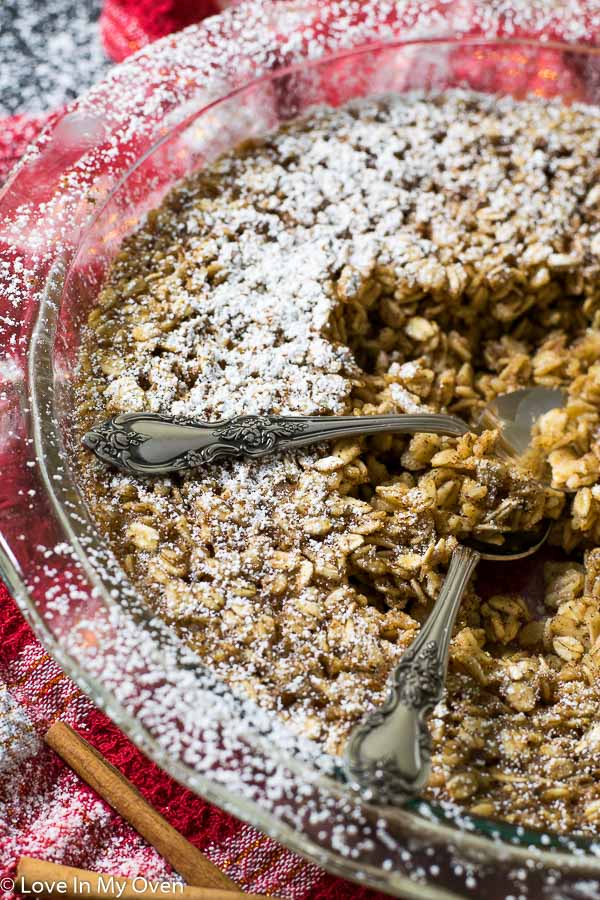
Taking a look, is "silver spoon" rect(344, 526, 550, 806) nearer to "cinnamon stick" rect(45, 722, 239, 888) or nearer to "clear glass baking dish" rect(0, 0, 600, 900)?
"clear glass baking dish" rect(0, 0, 600, 900)

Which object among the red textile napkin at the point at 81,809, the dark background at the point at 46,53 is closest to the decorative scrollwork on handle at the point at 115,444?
the red textile napkin at the point at 81,809

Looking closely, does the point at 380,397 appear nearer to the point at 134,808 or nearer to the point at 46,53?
the point at 134,808

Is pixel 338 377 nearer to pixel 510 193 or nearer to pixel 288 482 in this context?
pixel 288 482

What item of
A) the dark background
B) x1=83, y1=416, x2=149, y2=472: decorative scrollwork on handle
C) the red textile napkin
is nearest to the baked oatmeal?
x1=83, y1=416, x2=149, y2=472: decorative scrollwork on handle

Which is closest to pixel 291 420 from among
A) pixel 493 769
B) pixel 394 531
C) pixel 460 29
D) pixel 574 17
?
pixel 394 531

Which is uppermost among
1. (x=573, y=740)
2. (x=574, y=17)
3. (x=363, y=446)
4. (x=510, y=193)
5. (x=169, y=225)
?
(x=574, y=17)
